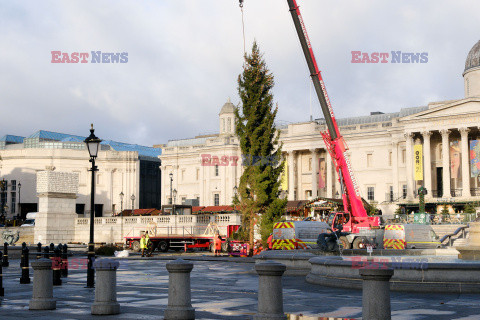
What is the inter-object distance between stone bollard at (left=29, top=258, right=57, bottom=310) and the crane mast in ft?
81.3

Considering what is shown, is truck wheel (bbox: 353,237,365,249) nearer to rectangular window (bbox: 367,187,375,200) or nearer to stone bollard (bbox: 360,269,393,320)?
stone bollard (bbox: 360,269,393,320)

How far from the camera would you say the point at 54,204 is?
47.2 meters

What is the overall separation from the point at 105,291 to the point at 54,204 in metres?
35.4

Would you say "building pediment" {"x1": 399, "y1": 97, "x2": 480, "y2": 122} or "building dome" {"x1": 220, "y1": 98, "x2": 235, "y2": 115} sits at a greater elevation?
"building dome" {"x1": 220, "y1": 98, "x2": 235, "y2": 115}

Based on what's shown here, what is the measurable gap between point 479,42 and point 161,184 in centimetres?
5269

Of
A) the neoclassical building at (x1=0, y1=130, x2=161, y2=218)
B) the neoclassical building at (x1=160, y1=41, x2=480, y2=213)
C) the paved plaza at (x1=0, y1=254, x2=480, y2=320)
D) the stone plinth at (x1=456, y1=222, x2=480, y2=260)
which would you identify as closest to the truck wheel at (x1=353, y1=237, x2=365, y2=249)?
the stone plinth at (x1=456, y1=222, x2=480, y2=260)

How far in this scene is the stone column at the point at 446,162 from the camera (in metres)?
77.1

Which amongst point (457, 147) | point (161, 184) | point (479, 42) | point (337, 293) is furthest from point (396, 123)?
point (337, 293)

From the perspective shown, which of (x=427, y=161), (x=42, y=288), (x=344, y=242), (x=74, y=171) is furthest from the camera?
(x=74, y=171)

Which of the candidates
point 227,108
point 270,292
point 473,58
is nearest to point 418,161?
point 473,58

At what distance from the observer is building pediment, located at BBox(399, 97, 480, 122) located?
7562 cm

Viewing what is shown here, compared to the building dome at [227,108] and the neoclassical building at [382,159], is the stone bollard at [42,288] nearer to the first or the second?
the neoclassical building at [382,159]

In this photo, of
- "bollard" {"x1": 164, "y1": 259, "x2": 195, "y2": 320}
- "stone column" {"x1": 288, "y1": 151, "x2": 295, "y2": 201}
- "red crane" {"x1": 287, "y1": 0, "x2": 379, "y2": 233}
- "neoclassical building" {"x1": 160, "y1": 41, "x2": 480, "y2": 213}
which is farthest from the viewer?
"stone column" {"x1": 288, "y1": 151, "x2": 295, "y2": 201}

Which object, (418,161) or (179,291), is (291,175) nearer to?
(418,161)
